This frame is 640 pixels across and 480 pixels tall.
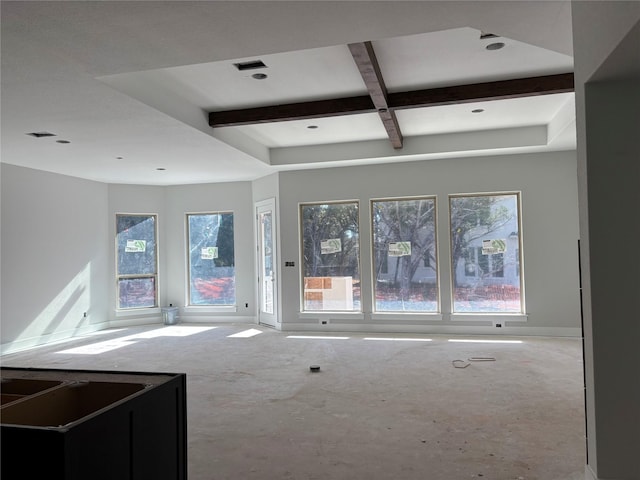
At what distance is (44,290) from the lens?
743 centimetres

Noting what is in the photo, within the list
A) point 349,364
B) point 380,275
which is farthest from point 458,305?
point 349,364

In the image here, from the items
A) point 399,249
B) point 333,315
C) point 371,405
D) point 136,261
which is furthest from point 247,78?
point 136,261

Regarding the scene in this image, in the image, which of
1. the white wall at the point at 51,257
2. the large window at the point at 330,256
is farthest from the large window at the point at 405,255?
the white wall at the point at 51,257

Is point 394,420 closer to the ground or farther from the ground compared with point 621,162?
closer to the ground

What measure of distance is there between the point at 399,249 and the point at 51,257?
5840 millimetres

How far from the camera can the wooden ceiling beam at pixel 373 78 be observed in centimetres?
377

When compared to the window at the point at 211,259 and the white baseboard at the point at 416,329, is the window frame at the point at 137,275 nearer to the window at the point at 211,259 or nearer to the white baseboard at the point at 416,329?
the window at the point at 211,259

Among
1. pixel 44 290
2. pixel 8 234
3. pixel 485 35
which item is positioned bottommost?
pixel 44 290

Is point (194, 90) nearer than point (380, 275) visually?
Yes

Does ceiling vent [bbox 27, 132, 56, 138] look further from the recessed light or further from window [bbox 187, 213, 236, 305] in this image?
the recessed light

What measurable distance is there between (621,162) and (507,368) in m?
3.52

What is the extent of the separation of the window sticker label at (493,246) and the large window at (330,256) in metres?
2.13

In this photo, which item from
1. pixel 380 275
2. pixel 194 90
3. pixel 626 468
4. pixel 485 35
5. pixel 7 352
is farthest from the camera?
pixel 380 275

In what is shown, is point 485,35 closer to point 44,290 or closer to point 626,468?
point 626,468
